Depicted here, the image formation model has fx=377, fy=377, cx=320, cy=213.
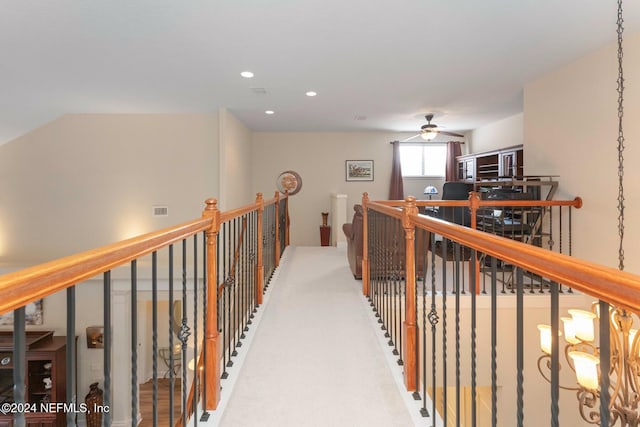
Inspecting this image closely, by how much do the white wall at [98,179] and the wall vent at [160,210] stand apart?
2.8 inches

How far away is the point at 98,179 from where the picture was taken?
21.6 feet

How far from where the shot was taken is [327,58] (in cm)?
409

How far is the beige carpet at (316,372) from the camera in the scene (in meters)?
1.99

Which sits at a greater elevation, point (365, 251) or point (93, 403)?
point (365, 251)

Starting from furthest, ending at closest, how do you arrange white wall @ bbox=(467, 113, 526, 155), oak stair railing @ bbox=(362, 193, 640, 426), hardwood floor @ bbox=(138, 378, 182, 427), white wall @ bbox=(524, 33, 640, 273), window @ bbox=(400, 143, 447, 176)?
window @ bbox=(400, 143, 447, 176) → white wall @ bbox=(467, 113, 526, 155) → hardwood floor @ bbox=(138, 378, 182, 427) → white wall @ bbox=(524, 33, 640, 273) → oak stair railing @ bbox=(362, 193, 640, 426)

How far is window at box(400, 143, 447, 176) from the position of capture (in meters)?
9.22

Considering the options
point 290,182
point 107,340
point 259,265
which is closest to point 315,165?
point 290,182

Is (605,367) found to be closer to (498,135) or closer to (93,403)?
(93,403)

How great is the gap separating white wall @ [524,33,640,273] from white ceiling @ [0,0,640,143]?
0.26 m

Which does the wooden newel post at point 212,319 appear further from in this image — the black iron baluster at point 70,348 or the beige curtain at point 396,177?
the beige curtain at point 396,177

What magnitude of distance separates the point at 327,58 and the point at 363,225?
6.10 feet

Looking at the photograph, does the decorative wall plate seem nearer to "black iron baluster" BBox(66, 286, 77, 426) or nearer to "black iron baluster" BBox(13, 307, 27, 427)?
"black iron baluster" BBox(66, 286, 77, 426)

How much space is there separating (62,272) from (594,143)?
486 cm

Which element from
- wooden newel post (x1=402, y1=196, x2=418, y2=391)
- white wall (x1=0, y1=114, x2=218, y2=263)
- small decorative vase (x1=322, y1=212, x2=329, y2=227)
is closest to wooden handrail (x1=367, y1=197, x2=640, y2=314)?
wooden newel post (x1=402, y1=196, x2=418, y2=391)
